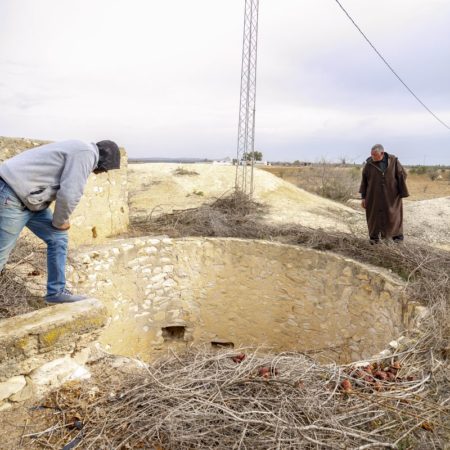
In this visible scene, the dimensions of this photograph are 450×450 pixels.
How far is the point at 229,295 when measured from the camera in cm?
669

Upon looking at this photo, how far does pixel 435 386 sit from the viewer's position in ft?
8.95

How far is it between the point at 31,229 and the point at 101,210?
127 inches

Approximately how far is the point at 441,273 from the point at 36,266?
14.9 feet

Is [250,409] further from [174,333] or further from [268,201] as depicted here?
[268,201]

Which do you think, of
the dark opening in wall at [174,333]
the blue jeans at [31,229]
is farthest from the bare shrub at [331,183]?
the blue jeans at [31,229]

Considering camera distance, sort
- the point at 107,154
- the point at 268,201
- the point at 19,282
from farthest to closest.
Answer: the point at 268,201, the point at 19,282, the point at 107,154

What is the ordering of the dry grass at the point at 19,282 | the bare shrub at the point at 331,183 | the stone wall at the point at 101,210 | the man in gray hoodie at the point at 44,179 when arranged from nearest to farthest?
the man in gray hoodie at the point at 44,179
the dry grass at the point at 19,282
the stone wall at the point at 101,210
the bare shrub at the point at 331,183

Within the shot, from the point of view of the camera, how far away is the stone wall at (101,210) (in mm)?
6070

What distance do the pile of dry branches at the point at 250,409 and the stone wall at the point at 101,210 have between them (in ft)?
12.4

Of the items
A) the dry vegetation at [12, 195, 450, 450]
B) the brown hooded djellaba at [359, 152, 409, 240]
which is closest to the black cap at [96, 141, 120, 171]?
the dry vegetation at [12, 195, 450, 450]

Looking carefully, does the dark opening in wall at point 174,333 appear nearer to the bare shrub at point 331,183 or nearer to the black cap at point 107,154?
the black cap at point 107,154

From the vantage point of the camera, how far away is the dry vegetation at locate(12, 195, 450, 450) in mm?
2141

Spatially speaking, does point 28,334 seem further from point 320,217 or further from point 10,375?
point 320,217

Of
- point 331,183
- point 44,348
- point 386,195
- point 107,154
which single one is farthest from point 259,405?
point 331,183
